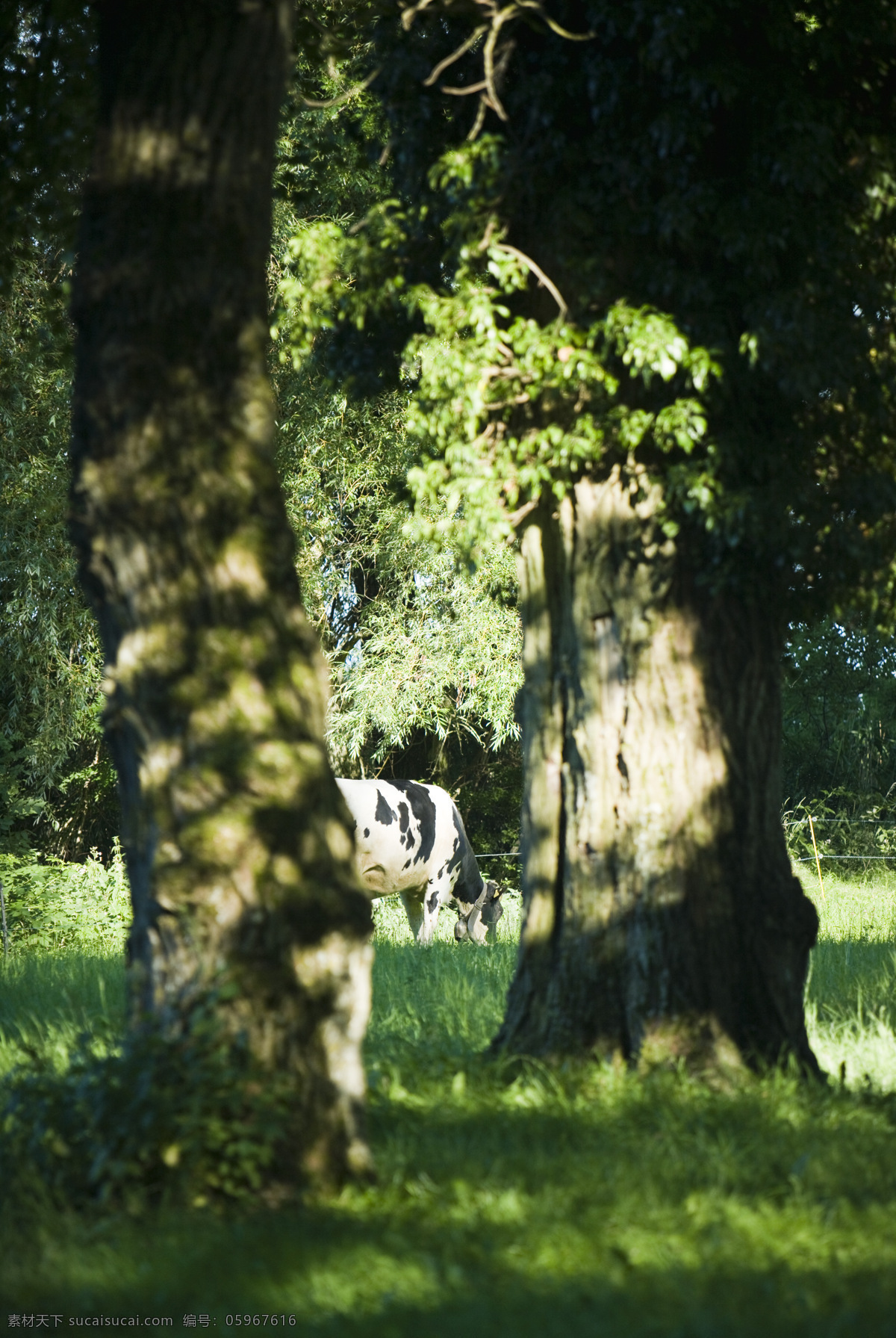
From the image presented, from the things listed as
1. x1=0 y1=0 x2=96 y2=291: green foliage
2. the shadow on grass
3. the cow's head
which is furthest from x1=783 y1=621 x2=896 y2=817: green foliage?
the shadow on grass

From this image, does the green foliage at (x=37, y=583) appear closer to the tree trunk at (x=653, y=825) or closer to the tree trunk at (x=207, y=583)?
the tree trunk at (x=653, y=825)

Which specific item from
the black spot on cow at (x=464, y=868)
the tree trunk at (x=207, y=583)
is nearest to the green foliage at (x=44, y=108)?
the tree trunk at (x=207, y=583)

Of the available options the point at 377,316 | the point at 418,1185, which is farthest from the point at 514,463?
the point at 418,1185

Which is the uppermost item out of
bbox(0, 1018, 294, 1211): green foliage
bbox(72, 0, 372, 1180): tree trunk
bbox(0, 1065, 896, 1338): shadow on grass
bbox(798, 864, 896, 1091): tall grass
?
bbox(72, 0, 372, 1180): tree trunk

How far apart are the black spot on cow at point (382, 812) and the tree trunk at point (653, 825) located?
8.06 meters

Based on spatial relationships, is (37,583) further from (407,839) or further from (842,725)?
(842,725)

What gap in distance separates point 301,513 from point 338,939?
13056 millimetres

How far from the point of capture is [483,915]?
49.1ft

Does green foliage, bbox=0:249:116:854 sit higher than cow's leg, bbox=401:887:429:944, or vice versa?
green foliage, bbox=0:249:116:854

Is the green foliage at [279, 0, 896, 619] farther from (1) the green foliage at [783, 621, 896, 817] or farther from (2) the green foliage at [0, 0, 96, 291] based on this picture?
(1) the green foliage at [783, 621, 896, 817]

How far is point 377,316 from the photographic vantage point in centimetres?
648

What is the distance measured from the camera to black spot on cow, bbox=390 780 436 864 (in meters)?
14.4

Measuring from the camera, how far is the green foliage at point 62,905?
51.3 ft

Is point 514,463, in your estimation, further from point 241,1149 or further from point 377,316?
point 241,1149
